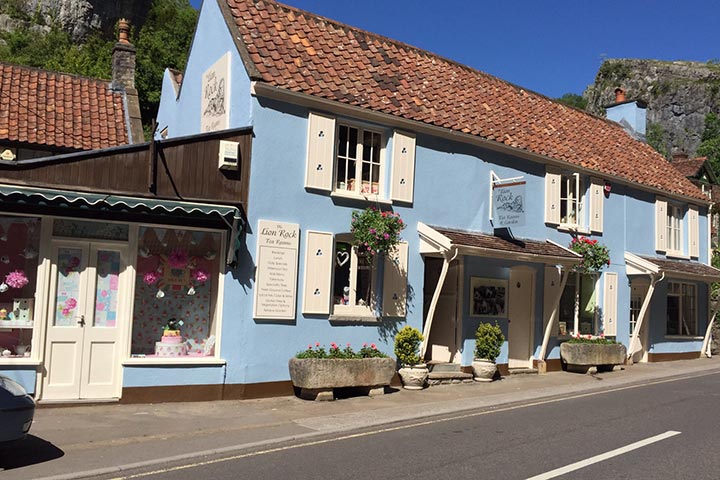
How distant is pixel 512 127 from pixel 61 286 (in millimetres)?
11094

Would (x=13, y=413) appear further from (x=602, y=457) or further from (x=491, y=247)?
(x=491, y=247)

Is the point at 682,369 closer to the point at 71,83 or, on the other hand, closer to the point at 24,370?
the point at 24,370

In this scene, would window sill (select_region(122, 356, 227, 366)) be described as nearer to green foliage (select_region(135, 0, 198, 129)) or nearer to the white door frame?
the white door frame

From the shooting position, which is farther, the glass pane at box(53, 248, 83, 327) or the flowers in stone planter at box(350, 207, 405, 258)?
the flowers in stone planter at box(350, 207, 405, 258)

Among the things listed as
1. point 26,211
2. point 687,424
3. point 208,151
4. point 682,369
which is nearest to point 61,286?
point 26,211

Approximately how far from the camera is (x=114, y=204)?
975 cm

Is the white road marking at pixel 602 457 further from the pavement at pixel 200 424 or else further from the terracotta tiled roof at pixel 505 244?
the terracotta tiled roof at pixel 505 244

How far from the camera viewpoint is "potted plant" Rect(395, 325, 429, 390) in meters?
12.8

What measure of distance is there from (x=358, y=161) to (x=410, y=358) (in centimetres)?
404

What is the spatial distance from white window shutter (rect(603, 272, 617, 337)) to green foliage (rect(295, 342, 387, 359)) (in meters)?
8.54

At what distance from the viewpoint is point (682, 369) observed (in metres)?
18.1

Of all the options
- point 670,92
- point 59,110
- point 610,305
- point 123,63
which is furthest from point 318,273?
point 670,92

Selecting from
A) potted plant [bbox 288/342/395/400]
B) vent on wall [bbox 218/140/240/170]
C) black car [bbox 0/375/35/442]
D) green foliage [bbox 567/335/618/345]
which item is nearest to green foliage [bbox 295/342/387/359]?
potted plant [bbox 288/342/395/400]

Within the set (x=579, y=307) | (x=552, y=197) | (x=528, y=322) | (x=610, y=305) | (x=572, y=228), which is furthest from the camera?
(x=610, y=305)
